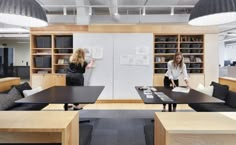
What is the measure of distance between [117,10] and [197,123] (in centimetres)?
602

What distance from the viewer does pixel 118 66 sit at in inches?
279

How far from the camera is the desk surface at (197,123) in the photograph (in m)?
1.40

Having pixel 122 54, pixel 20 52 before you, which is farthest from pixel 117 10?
pixel 20 52

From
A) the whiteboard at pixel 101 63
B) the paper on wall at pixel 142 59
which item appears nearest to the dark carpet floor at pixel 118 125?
the whiteboard at pixel 101 63

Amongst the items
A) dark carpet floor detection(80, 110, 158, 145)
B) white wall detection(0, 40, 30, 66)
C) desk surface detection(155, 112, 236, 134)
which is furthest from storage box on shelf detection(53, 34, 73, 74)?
white wall detection(0, 40, 30, 66)

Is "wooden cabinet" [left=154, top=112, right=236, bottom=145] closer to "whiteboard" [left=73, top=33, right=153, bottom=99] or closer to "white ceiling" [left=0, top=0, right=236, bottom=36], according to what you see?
"white ceiling" [left=0, top=0, right=236, bottom=36]

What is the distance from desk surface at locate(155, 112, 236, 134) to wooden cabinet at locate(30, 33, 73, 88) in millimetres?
5805

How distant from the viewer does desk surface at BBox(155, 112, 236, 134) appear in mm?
1404

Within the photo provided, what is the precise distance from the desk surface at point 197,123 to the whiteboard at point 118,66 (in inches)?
207

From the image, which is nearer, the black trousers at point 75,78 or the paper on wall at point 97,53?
the black trousers at point 75,78

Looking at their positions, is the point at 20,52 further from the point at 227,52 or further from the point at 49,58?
the point at 227,52

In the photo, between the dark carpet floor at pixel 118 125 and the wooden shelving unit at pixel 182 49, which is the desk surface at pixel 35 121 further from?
the wooden shelving unit at pixel 182 49

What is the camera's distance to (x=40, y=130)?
4.70 ft

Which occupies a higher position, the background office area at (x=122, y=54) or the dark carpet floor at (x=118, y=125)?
the background office area at (x=122, y=54)
